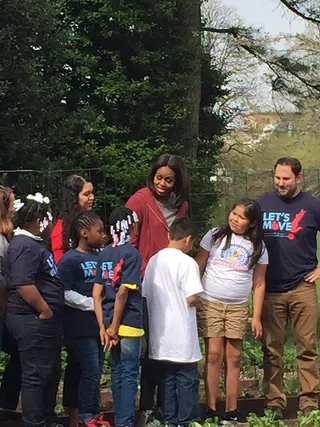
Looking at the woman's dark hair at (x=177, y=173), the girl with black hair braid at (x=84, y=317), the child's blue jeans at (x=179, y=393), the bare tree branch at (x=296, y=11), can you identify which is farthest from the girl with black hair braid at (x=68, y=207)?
the bare tree branch at (x=296, y=11)

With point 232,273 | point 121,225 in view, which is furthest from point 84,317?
point 232,273

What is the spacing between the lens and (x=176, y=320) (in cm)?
505

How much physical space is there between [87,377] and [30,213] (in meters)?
1.22

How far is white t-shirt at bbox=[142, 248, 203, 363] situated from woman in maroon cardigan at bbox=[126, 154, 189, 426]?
0.26 meters

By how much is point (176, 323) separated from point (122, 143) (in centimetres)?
940

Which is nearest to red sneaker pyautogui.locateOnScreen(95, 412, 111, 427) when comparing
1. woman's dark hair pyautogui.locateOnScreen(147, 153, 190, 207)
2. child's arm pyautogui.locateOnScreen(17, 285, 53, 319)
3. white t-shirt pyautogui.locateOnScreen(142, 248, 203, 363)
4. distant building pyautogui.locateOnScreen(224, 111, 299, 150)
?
white t-shirt pyautogui.locateOnScreen(142, 248, 203, 363)

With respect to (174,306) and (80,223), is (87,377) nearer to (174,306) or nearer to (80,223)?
(174,306)

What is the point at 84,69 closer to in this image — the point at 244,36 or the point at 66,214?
the point at 244,36

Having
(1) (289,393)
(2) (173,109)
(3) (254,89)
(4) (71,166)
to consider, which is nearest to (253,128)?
(3) (254,89)

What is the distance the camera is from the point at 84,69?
13.8 metres

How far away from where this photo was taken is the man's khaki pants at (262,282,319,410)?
219 inches

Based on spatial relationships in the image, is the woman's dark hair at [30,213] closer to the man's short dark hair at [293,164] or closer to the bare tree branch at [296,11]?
the man's short dark hair at [293,164]

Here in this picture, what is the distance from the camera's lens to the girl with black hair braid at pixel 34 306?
4.71m

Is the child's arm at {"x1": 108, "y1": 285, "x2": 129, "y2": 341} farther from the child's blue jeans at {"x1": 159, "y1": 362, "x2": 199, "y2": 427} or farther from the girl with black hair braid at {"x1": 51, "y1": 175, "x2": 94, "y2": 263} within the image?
the girl with black hair braid at {"x1": 51, "y1": 175, "x2": 94, "y2": 263}
